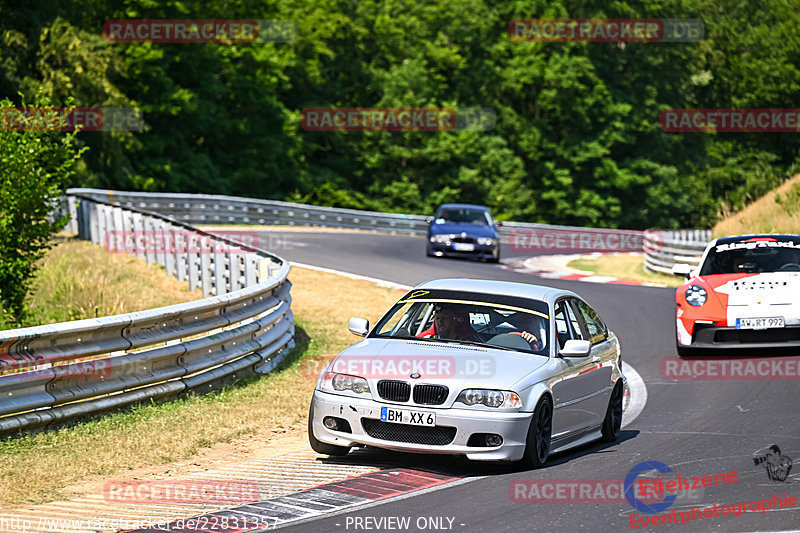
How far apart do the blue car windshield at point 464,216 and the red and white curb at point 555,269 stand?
4.37ft

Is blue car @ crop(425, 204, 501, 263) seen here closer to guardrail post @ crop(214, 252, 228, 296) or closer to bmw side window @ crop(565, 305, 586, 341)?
guardrail post @ crop(214, 252, 228, 296)

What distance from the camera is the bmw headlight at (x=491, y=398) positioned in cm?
837

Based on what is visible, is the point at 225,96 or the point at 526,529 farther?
the point at 225,96

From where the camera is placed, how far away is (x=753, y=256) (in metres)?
15.4

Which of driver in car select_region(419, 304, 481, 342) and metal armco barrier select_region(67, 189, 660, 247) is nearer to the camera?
driver in car select_region(419, 304, 481, 342)

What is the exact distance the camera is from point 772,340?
14.3m

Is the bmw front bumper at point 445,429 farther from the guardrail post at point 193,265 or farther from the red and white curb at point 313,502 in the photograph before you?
the guardrail post at point 193,265

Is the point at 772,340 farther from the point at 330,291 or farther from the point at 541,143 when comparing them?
the point at 541,143

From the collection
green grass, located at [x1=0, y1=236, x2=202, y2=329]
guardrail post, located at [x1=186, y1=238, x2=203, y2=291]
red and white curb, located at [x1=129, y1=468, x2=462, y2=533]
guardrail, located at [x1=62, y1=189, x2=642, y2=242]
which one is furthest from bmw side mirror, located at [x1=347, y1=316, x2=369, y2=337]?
guardrail, located at [x1=62, y1=189, x2=642, y2=242]

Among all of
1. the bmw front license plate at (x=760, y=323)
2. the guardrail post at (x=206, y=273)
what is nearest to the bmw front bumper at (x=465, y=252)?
the guardrail post at (x=206, y=273)

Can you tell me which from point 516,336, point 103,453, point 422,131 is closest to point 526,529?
point 516,336

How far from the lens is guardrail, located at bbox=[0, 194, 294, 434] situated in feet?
29.4

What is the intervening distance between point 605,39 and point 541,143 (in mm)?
6940

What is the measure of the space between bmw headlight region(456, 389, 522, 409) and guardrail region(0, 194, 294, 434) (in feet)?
10.8
